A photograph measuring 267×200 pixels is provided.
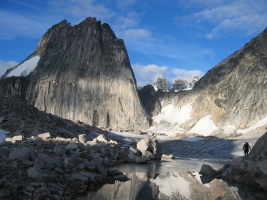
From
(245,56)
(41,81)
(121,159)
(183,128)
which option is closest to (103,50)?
(41,81)

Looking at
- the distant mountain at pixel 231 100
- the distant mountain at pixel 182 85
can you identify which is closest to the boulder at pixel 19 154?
the distant mountain at pixel 231 100

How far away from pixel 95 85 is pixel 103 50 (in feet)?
47.8

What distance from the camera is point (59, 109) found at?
96625 mm

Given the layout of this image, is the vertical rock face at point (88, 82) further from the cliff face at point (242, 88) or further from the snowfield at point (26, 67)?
the cliff face at point (242, 88)

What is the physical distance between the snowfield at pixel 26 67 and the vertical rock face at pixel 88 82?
3.97m

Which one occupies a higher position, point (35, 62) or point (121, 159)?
point (35, 62)

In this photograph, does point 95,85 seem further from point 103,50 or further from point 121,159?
point 121,159

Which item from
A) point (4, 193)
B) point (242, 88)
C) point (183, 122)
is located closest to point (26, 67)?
point (183, 122)

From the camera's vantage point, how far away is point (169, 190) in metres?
10.9

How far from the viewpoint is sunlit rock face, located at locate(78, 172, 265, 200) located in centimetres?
964

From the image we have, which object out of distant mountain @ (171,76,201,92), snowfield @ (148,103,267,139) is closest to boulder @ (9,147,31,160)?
snowfield @ (148,103,267,139)

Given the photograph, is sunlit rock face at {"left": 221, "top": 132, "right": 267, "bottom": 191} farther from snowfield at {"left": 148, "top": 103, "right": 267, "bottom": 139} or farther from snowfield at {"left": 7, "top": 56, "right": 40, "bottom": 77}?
snowfield at {"left": 7, "top": 56, "right": 40, "bottom": 77}

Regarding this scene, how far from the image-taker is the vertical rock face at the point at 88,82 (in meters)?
96.4

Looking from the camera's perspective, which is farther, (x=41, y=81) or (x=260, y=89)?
(x=41, y=81)
